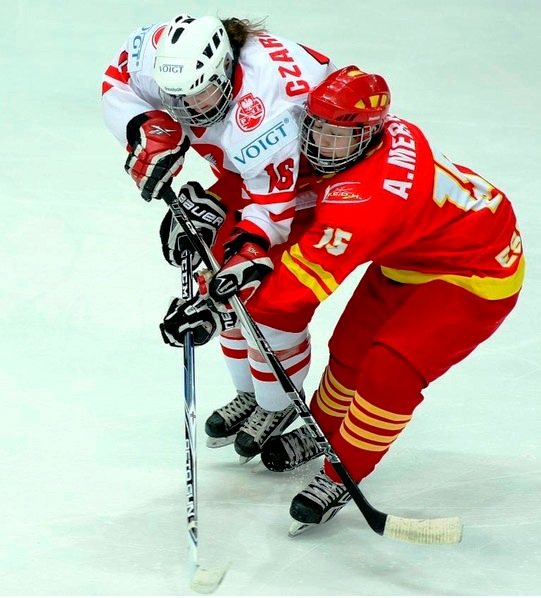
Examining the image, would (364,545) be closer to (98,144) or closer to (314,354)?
(314,354)

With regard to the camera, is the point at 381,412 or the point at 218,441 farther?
the point at 218,441

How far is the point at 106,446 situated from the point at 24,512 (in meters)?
0.39

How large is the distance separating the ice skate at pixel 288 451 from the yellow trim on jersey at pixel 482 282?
56 centimetres

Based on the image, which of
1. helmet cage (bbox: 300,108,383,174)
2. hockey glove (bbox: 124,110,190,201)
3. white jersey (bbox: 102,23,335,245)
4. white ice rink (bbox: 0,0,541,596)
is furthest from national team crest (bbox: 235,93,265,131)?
white ice rink (bbox: 0,0,541,596)

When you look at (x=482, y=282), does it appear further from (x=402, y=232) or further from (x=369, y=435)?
(x=369, y=435)

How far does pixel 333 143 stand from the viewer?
8.67ft

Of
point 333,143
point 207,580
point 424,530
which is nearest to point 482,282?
point 333,143

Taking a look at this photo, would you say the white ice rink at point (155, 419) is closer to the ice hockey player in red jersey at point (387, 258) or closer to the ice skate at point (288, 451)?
the ice skate at point (288, 451)

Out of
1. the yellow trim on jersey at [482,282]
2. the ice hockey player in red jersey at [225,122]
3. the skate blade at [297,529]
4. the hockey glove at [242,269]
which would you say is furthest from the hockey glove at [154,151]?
the skate blade at [297,529]

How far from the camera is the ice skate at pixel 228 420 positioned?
128 inches

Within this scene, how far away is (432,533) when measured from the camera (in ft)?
8.89

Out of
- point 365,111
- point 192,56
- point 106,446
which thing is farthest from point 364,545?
point 192,56

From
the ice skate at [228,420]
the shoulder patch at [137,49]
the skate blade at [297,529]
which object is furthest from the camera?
the ice skate at [228,420]

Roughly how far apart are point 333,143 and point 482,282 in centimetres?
50
